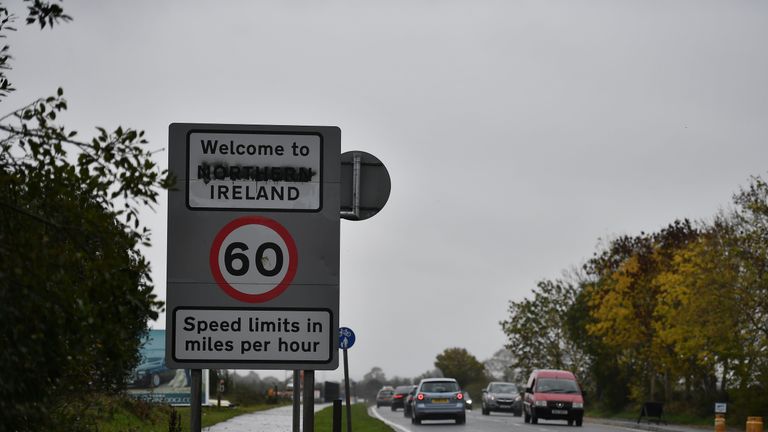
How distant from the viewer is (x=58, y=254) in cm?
580

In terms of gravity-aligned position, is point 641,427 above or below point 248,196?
below

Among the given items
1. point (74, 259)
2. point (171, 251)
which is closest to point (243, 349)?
point (171, 251)

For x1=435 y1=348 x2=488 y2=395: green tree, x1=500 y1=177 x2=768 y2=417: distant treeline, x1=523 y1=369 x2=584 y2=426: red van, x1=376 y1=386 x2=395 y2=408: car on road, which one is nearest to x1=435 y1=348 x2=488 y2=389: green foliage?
x1=435 y1=348 x2=488 y2=395: green tree

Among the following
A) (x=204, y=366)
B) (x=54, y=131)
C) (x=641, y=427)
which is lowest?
(x=641, y=427)

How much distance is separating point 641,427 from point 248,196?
37.1m

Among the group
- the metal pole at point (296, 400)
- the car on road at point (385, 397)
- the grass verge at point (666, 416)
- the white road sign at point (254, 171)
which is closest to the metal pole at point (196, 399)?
the white road sign at point (254, 171)

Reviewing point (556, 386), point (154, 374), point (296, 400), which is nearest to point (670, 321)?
point (556, 386)

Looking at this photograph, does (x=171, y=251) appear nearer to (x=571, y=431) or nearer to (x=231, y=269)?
(x=231, y=269)

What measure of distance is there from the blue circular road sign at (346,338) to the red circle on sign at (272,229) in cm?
1828

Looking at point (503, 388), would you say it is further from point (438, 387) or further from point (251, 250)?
point (251, 250)

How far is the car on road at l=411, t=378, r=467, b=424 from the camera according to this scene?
3884 cm

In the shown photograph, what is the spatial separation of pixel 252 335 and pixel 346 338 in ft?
65.3

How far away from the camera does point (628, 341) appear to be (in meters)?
57.6

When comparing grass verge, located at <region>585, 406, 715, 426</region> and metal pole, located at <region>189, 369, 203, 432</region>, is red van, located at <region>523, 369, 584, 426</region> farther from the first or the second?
metal pole, located at <region>189, 369, 203, 432</region>
